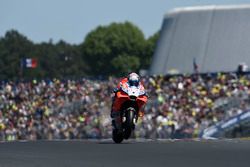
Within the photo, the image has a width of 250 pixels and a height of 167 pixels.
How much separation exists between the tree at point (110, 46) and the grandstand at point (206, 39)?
6778 centimetres

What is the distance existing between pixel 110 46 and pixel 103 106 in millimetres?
96064

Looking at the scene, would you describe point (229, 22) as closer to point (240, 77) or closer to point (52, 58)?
point (240, 77)

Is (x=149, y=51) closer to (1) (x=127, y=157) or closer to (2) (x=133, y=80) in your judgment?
(2) (x=133, y=80)

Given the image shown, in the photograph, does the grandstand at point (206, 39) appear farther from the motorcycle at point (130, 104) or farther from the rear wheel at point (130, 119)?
the rear wheel at point (130, 119)

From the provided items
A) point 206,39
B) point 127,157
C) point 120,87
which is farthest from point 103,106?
point 127,157

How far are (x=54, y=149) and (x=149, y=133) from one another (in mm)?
16704

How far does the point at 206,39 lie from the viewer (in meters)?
63.7

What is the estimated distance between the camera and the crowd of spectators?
35094mm

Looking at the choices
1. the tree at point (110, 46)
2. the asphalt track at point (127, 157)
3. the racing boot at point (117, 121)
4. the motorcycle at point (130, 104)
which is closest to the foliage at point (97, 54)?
the tree at point (110, 46)

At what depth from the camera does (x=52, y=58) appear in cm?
15500

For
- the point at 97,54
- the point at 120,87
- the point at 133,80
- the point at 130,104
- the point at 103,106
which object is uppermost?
the point at 97,54

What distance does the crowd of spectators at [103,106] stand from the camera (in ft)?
115

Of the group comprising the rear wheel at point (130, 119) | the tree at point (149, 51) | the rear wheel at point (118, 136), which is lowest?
the rear wheel at point (118, 136)

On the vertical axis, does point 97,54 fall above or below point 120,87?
above
